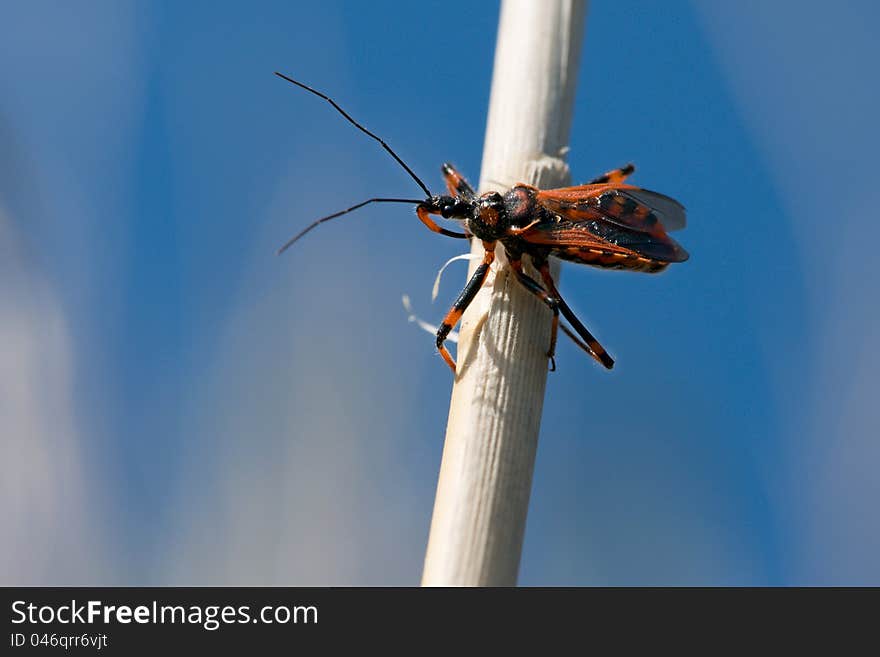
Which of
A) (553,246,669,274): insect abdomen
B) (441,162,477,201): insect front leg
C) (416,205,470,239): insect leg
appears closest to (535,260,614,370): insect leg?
(553,246,669,274): insect abdomen

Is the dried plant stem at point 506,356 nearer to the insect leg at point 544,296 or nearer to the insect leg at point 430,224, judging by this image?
the insect leg at point 544,296

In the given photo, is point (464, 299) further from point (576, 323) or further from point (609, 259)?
point (609, 259)

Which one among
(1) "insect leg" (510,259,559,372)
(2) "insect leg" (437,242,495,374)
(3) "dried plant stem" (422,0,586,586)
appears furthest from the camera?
(2) "insect leg" (437,242,495,374)

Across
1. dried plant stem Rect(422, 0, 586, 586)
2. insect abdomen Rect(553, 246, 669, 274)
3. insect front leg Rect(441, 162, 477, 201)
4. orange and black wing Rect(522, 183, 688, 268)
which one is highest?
insect front leg Rect(441, 162, 477, 201)

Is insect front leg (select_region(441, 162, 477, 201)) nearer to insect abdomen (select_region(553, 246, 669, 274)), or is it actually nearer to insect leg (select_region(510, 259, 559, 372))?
insect abdomen (select_region(553, 246, 669, 274))

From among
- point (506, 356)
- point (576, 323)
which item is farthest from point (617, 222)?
point (506, 356)

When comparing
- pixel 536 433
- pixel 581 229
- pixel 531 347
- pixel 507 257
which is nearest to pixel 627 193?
pixel 581 229

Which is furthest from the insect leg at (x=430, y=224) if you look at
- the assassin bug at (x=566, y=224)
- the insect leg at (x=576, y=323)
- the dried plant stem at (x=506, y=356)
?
the dried plant stem at (x=506, y=356)
